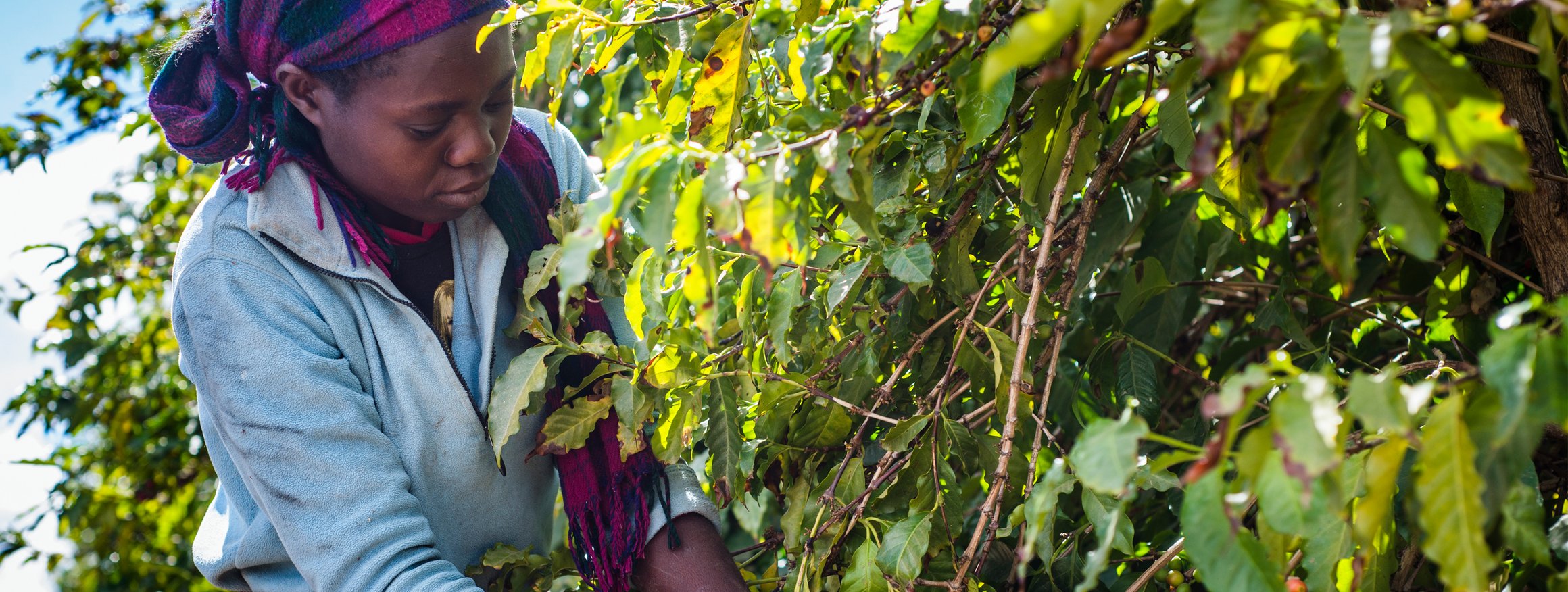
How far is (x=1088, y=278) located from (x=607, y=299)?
696 millimetres

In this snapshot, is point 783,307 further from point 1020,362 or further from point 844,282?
point 1020,362

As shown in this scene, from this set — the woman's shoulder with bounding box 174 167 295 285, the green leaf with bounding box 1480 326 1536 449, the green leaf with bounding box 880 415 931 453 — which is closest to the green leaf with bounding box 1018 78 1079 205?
the green leaf with bounding box 880 415 931 453

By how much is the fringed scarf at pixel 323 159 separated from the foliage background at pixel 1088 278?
0.27 feet

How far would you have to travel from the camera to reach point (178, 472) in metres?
3.43

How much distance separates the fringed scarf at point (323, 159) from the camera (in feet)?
4.55

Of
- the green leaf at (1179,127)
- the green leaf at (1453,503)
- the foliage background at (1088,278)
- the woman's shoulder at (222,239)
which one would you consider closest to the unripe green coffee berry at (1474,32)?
the foliage background at (1088,278)

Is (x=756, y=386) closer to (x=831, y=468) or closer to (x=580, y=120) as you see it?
(x=831, y=468)

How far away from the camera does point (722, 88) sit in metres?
1.31

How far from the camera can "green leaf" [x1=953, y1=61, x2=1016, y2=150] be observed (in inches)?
44.8

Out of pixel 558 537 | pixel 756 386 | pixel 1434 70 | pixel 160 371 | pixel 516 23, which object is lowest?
pixel 558 537

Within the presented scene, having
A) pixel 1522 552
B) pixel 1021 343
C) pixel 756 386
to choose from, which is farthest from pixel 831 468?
pixel 1522 552

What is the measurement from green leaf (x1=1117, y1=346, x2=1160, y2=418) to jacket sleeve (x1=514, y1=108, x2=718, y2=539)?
0.57 metres

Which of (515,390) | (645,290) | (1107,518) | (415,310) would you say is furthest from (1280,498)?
(415,310)

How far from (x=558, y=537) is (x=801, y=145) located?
8.06 feet
